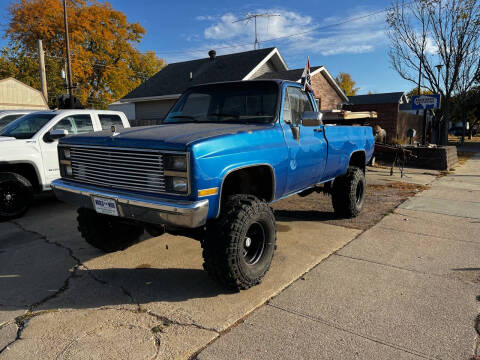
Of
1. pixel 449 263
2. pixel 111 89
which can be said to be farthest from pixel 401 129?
pixel 111 89

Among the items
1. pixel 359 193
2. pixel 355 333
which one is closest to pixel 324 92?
pixel 359 193

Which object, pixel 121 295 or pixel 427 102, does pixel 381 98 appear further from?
pixel 121 295

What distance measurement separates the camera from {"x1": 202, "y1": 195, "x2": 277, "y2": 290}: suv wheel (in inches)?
121

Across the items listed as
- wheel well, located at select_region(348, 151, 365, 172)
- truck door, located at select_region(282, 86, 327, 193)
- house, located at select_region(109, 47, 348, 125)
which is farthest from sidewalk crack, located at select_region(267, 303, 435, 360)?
house, located at select_region(109, 47, 348, 125)

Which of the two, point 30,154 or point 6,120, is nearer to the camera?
point 30,154

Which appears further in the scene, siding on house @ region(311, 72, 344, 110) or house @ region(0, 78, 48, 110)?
siding on house @ region(311, 72, 344, 110)

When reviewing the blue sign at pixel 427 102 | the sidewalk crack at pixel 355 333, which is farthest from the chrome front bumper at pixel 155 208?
the blue sign at pixel 427 102

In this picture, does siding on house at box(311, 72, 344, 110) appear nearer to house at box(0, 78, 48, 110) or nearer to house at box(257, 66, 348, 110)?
house at box(257, 66, 348, 110)

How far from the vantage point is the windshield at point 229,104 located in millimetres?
4105

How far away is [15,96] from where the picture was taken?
2000 centimetres

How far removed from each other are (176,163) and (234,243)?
2.82ft

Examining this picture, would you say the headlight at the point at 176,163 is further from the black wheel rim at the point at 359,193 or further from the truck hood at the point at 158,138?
the black wheel rim at the point at 359,193

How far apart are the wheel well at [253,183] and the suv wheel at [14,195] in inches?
161

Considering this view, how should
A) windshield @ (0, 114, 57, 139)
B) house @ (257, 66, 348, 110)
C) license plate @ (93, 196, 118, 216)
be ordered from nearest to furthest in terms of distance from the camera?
license plate @ (93, 196, 118, 216), windshield @ (0, 114, 57, 139), house @ (257, 66, 348, 110)
